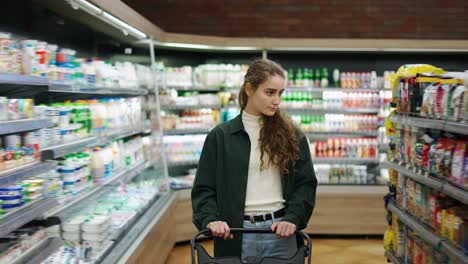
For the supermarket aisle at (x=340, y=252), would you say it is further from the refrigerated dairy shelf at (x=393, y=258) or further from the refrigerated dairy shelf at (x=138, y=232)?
the refrigerated dairy shelf at (x=393, y=258)

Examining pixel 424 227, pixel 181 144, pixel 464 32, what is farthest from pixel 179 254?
pixel 464 32

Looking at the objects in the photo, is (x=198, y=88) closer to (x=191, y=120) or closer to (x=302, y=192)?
(x=191, y=120)

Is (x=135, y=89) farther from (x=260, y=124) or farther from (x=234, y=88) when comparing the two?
(x=260, y=124)

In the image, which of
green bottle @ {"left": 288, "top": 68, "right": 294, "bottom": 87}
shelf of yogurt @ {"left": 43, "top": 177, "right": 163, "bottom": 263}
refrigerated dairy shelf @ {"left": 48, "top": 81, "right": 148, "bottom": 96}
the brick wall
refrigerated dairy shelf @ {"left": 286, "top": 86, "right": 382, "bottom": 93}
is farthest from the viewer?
the brick wall

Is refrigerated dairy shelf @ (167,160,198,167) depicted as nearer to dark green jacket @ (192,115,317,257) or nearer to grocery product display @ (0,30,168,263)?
grocery product display @ (0,30,168,263)

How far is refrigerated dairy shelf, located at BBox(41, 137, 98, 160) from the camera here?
3.00 m

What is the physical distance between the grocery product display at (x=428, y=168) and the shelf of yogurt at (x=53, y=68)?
224 centimetres

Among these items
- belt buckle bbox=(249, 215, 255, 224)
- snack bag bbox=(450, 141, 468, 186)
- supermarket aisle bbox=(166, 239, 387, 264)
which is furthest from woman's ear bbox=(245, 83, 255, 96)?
supermarket aisle bbox=(166, 239, 387, 264)

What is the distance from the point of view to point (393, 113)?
14.9 feet

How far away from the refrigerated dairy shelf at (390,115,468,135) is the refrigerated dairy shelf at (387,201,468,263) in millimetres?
634

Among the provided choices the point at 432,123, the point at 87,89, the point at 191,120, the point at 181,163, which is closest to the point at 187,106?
the point at 191,120

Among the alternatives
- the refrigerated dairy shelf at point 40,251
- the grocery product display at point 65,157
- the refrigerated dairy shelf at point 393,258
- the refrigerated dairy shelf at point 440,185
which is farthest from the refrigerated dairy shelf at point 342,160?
the refrigerated dairy shelf at point 40,251

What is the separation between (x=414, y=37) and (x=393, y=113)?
4.61m

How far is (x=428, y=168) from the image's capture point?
366cm
